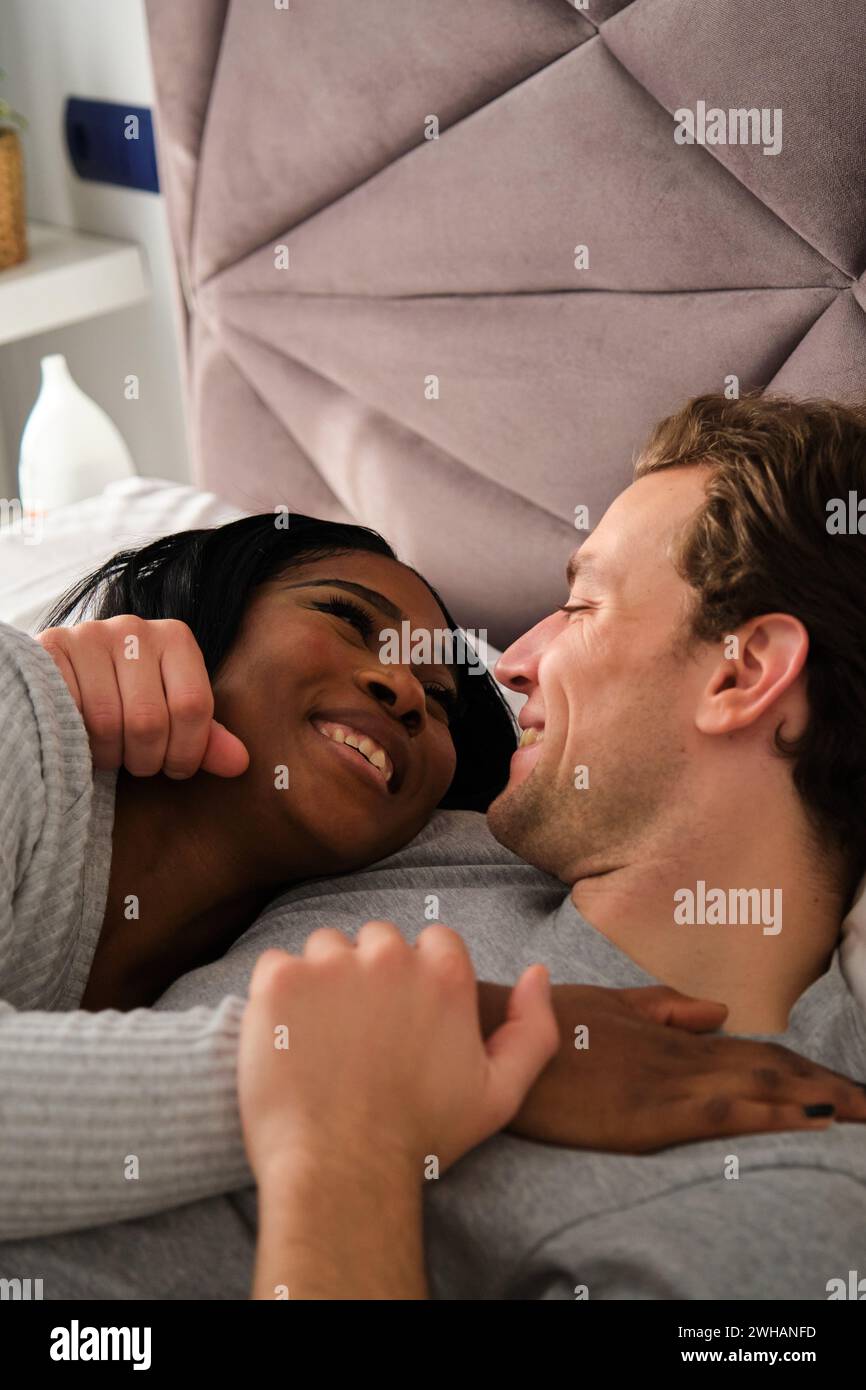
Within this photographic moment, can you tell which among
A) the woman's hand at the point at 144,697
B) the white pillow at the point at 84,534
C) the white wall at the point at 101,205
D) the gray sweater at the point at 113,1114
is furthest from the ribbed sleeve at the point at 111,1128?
the white wall at the point at 101,205

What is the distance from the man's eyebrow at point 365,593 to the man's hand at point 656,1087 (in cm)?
47

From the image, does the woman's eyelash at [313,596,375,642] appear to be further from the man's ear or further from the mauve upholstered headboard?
the mauve upholstered headboard

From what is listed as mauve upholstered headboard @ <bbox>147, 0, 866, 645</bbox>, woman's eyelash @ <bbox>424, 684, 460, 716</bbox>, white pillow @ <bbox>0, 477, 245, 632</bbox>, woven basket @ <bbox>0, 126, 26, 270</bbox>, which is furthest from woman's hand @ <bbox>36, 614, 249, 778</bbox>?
woven basket @ <bbox>0, 126, 26, 270</bbox>

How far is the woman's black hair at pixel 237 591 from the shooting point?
4.36ft

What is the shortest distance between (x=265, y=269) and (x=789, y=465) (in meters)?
1.04

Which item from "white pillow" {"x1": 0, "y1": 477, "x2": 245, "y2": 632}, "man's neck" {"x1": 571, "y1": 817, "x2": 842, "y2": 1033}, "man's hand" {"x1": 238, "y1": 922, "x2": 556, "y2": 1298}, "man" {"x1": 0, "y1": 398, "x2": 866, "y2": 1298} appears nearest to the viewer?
"man's hand" {"x1": 238, "y1": 922, "x2": 556, "y2": 1298}

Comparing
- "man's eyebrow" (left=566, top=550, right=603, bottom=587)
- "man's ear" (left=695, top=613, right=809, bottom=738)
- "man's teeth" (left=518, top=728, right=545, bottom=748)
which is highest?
"man's eyebrow" (left=566, top=550, right=603, bottom=587)

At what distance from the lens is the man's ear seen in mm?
1102

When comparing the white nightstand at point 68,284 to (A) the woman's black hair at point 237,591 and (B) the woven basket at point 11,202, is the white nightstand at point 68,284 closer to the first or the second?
(B) the woven basket at point 11,202

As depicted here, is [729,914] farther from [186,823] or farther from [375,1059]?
[186,823]

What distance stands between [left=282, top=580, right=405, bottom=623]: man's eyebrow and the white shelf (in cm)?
144

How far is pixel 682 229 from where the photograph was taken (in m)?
1.50

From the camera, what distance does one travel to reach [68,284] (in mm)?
2514

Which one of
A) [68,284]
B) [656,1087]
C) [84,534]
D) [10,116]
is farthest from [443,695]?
[10,116]
